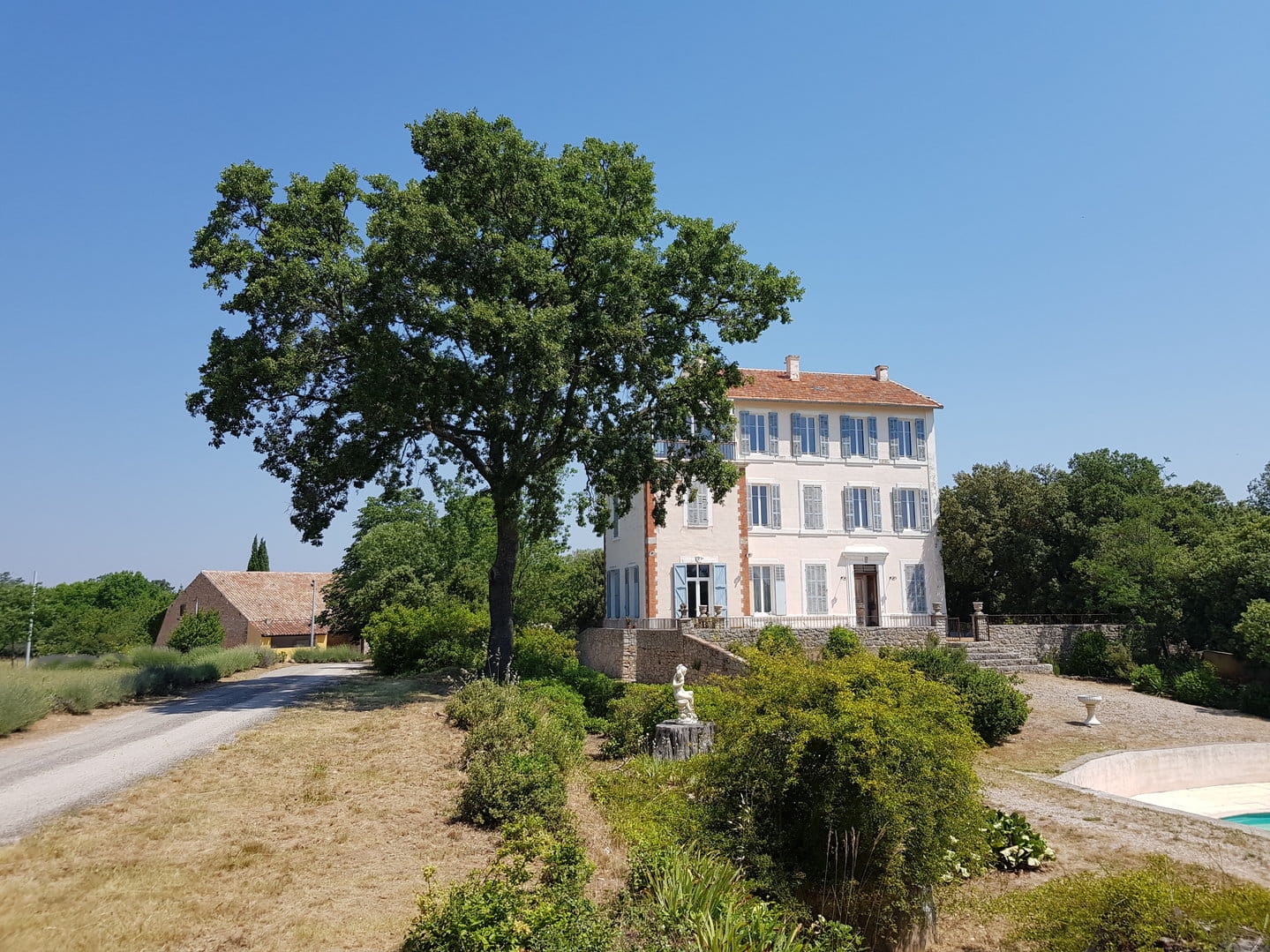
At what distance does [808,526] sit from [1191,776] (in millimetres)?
16633

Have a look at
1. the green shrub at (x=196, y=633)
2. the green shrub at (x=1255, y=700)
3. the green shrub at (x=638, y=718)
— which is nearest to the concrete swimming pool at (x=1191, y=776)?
the green shrub at (x=1255, y=700)

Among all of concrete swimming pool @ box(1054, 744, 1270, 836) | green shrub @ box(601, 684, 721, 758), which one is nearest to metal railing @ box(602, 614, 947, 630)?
green shrub @ box(601, 684, 721, 758)

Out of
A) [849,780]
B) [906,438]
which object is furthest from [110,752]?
[906,438]

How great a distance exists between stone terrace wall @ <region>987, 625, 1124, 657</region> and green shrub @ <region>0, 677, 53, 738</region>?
90.3 feet

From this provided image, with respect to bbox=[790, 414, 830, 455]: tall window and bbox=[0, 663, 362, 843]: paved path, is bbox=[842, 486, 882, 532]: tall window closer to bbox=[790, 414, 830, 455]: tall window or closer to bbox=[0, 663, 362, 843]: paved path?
bbox=[790, 414, 830, 455]: tall window

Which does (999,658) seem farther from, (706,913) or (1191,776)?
(706,913)

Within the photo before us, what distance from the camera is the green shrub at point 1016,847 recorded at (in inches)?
362

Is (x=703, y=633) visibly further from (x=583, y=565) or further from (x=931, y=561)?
(x=583, y=565)

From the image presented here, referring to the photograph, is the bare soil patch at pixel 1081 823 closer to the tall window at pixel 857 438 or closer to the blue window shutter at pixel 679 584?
the blue window shutter at pixel 679 584

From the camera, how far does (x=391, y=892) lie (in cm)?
645

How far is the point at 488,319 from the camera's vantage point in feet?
49.8

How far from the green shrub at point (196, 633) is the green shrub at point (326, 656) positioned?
4.34 metres

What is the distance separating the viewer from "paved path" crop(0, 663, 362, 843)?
805 centimetres

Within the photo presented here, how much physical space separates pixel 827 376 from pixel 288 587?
37945 mm
